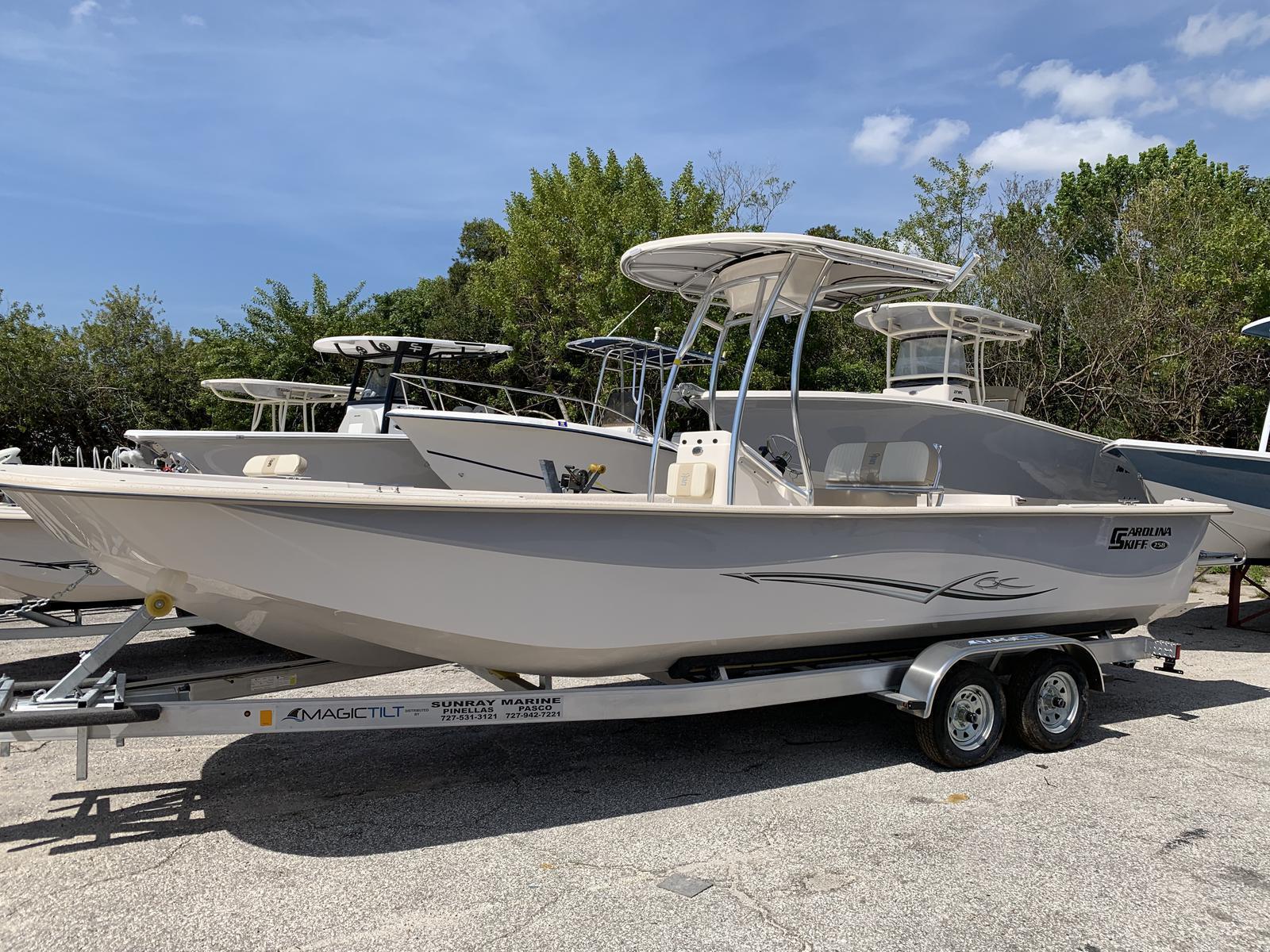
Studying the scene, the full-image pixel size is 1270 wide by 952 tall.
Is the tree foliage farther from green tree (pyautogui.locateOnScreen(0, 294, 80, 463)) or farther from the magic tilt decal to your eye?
the magic tilt decal

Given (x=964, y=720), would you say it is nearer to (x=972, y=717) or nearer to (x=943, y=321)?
(x=972, y=717)

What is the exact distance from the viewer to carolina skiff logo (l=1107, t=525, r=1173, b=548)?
575cm

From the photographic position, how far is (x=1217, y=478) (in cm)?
834

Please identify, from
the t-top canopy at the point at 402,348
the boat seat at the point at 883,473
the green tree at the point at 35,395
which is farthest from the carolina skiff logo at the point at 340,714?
the green tree at the point at 35,395

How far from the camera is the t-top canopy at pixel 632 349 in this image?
11.1 metres

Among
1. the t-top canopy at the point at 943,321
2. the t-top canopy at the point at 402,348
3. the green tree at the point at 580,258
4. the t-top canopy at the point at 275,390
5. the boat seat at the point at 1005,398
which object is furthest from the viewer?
the green tree at the point at 580,258

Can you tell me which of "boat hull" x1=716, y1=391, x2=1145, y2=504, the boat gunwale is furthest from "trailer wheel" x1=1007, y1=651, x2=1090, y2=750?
Result: "boat hull" x1=716, y1=391, x2=1145, y2=504

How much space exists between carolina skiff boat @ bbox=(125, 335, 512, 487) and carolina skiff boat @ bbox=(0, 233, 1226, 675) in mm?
6482

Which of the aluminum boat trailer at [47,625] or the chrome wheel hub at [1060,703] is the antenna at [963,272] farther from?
the aluminum boat trailer at [47,625]

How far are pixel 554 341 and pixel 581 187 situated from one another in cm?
326

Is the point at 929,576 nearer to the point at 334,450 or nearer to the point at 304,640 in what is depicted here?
the point at 304,640

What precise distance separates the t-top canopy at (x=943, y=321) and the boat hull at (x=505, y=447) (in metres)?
2.99

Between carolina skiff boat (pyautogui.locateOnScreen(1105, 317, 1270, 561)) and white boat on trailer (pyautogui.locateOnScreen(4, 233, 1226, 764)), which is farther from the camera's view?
carolina skiff boat (pyautogui.locateOnScreen(1105, 317, 1270, 561))

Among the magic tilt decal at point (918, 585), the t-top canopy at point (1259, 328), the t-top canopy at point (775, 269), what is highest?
the t-top canopy at point (1259, 328)
